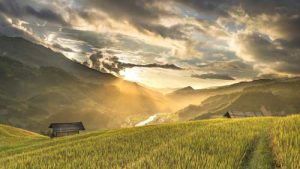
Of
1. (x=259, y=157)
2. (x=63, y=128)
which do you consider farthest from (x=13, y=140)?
(x=259, y=157)

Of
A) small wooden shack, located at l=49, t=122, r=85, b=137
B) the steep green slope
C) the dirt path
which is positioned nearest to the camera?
the dirt path

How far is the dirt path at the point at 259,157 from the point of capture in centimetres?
1673

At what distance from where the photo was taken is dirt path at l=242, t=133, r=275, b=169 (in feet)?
54.9

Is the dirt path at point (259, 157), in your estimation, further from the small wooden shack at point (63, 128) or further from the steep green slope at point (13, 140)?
the small wooden shack at point (63, 128)

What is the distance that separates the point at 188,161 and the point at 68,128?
9681 centimetres

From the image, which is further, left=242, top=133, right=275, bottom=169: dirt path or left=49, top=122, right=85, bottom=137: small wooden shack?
left=49, top=122, right=85, bottom=137: small wooden shack

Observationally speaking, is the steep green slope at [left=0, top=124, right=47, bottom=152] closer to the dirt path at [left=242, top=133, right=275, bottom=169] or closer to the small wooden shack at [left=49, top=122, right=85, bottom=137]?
the small wooden shack at [left=49, top=122, right=85, bottom=137]

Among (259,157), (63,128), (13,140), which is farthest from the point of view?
(63,128)

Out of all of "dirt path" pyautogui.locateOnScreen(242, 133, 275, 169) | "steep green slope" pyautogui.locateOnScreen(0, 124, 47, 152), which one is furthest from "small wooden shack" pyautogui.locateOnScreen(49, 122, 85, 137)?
"dirt path" pyautogui.locateOnScreen(242, 133, 275, 169)

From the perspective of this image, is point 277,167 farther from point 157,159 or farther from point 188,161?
point 157,159

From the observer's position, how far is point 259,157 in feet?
59.8

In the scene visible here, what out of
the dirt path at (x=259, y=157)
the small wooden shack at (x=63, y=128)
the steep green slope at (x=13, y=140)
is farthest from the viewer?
the small wooden shack at (x=63, y=128)

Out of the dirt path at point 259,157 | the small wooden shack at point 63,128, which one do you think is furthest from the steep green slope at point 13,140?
the dirt path at point 259,157

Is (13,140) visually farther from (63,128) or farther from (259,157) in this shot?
(259,157)
